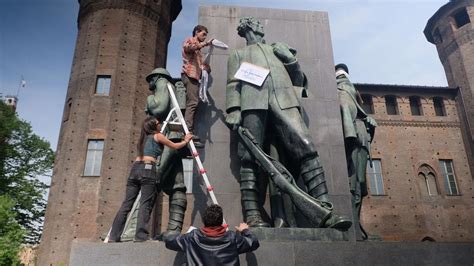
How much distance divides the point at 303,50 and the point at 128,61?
2095 cm

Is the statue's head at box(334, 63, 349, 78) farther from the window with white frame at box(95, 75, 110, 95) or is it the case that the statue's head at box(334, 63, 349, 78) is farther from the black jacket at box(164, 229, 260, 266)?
the window with white frame at box(95, 75, 110, 95)

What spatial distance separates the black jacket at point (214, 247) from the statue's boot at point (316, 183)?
4.04 ft

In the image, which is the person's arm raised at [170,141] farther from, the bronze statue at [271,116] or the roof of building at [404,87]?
the roof of building at [404,87]

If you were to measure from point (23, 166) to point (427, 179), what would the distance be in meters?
29.8

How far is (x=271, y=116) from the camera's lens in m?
4.66

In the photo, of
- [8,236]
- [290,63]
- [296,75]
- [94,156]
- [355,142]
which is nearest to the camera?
[290,63]

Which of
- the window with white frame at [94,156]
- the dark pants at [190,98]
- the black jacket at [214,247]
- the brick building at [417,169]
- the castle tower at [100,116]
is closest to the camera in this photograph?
the black jacket at [214,247]

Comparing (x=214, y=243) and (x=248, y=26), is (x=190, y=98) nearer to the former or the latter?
(x=248, y=26)

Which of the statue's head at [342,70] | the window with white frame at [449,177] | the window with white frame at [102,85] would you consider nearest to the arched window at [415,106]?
the window with white frame at [449,177]

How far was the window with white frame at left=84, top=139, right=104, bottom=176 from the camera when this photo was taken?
72.4 feet

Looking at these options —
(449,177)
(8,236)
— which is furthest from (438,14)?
(8,236)

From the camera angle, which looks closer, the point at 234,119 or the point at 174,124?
the point at 234,119

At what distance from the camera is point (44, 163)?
2878 centimetres

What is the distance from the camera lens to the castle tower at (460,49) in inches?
1182
